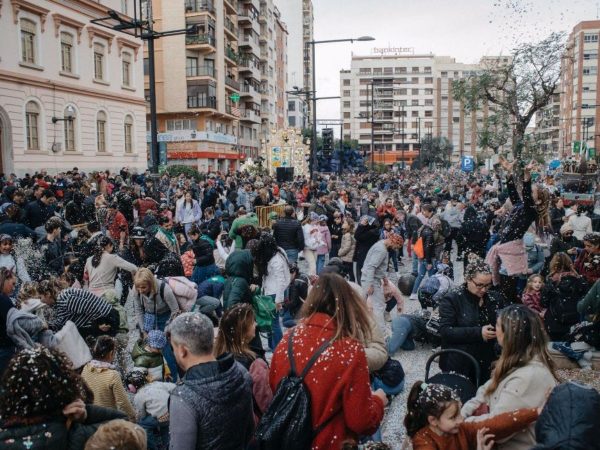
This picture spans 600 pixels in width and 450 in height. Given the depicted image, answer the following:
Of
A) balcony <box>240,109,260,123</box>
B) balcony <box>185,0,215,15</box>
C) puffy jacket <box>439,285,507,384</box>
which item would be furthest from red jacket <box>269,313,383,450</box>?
balcony <box>240,109,260,123</box>

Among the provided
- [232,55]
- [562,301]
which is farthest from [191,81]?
[562,301]

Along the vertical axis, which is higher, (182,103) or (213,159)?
(182,103)

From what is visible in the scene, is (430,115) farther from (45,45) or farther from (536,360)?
(536,360)

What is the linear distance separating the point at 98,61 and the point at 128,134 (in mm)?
4609

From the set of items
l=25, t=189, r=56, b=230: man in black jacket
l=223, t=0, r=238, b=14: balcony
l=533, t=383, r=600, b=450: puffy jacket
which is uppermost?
l=223, t=0, r=238, b=14: balcony

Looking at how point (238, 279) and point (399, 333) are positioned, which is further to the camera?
point (399, 333)

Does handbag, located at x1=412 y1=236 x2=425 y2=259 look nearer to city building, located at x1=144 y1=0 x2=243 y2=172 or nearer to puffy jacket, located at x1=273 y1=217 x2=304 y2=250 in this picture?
puffy jacket, located at x1=273 y1=217 x2=304 y2=250

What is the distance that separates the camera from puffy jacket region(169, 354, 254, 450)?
9.32 feet

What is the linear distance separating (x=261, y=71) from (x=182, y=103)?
22745mm

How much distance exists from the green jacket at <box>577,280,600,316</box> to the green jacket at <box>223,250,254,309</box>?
3.60 metres

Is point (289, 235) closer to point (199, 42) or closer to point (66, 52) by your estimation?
point (66, 52)

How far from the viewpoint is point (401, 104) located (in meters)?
116

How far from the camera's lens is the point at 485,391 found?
3.39 m

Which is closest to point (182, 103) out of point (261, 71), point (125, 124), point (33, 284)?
point (125, 124)
